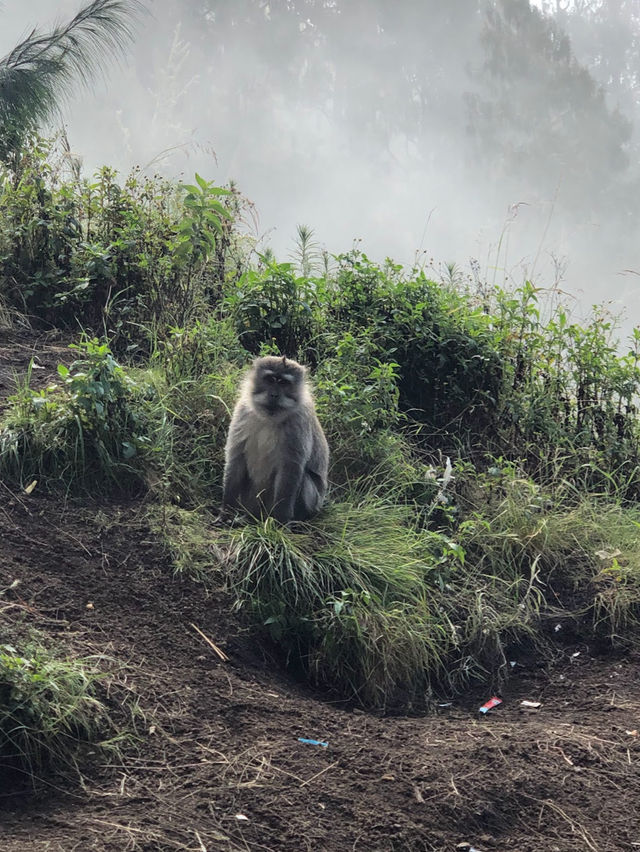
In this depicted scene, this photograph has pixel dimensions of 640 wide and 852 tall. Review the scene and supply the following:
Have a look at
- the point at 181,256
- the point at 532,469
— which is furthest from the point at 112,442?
the point at 532,469

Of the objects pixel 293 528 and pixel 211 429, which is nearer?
pixel 293 528

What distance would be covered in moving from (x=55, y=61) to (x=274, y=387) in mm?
3158

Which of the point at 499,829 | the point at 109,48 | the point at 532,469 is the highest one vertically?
the point at 109,48

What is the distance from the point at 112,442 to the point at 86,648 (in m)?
1.53

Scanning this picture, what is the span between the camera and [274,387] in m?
4.93

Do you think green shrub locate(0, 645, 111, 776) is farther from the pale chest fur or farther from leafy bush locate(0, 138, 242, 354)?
leafy bush locate(0, 138, 242, 354)

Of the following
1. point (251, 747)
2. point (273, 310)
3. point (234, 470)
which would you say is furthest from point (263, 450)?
point (251, 747)

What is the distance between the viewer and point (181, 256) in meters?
6.40

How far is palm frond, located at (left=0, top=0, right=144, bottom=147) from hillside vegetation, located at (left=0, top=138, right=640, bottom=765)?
0.64 m

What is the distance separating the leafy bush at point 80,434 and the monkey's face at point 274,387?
2.27ft

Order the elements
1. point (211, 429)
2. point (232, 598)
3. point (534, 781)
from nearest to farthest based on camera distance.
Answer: point (534, 781) < point (232, 598) < point (211, 429)

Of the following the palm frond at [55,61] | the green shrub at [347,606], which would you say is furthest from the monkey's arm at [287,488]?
the palm frond at [55,61]

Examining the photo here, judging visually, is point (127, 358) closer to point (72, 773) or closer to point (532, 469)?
point (532, 469)

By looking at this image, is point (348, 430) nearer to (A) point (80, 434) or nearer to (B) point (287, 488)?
(B) point (287, 488)
